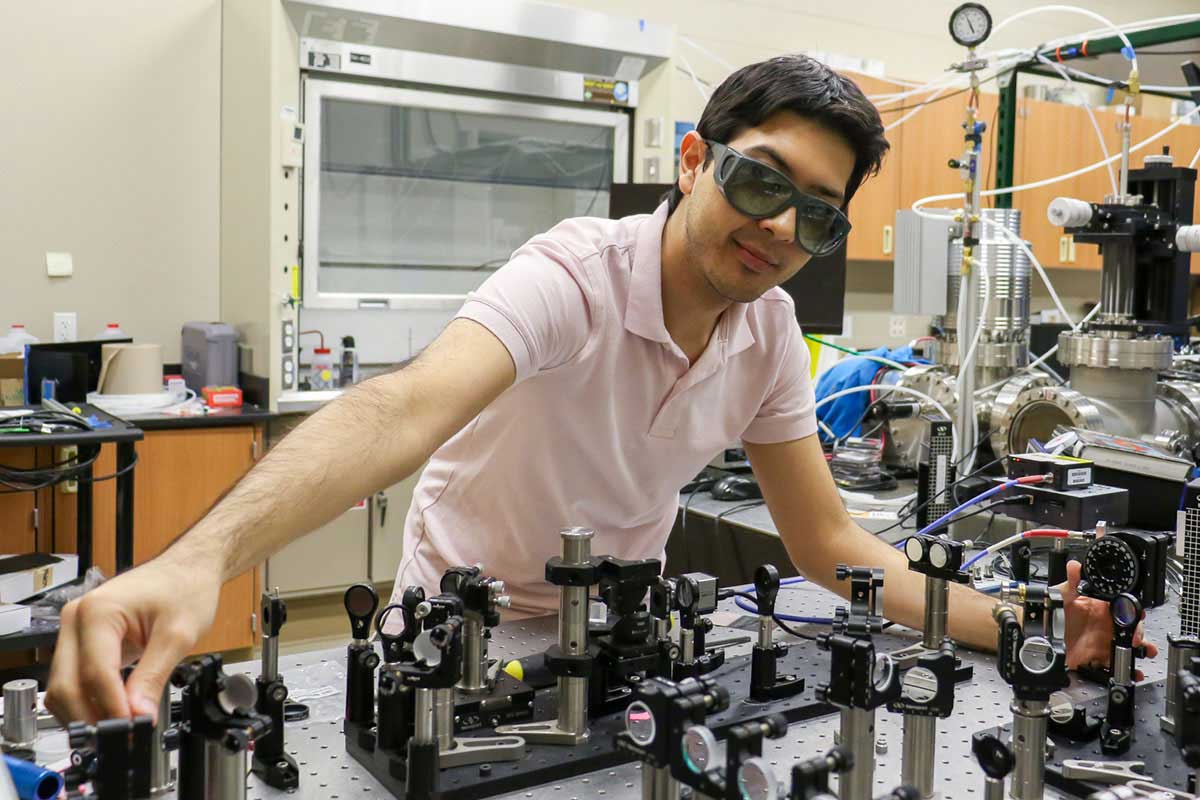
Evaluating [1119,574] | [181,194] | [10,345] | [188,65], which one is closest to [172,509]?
[10,345]

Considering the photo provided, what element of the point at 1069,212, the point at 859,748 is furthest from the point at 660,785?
the point at 1069,212

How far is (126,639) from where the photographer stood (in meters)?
0.78

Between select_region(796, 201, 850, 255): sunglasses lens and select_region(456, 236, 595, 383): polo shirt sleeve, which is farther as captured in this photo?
select_region(796, 201, 850, 255): sunglasses lens

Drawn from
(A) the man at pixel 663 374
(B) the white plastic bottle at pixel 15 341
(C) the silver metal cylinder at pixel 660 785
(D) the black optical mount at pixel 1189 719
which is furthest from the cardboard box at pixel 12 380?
(D) the black optical mount at pixel 1189 719

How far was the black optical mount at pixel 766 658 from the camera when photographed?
3.80ft

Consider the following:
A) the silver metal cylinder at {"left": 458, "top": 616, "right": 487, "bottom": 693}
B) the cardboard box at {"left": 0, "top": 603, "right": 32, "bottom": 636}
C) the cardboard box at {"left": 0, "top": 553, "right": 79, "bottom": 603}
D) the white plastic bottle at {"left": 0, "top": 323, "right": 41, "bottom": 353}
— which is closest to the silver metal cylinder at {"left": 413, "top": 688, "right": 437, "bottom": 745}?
the silver metal cylinder at {"left": 458, "top": 616, "right": 487, "bottom": 693}

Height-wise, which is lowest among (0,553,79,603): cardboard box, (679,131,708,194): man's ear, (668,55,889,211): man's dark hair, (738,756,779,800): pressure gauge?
(0,553,79,603): cardboard box

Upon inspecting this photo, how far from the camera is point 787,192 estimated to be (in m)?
1.31

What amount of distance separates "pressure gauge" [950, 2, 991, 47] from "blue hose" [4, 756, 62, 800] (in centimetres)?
217

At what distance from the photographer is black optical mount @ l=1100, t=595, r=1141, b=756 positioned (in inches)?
41.8

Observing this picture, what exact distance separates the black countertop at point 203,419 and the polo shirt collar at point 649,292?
6.82 feet

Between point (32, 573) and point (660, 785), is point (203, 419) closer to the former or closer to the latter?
point (32, 573)

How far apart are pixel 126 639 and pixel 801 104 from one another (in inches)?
38.9

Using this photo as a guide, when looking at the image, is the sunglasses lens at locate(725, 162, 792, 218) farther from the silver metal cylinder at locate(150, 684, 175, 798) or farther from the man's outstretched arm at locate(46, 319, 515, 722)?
the silver metal cylinder at locate(150, 684, 175, 798)
